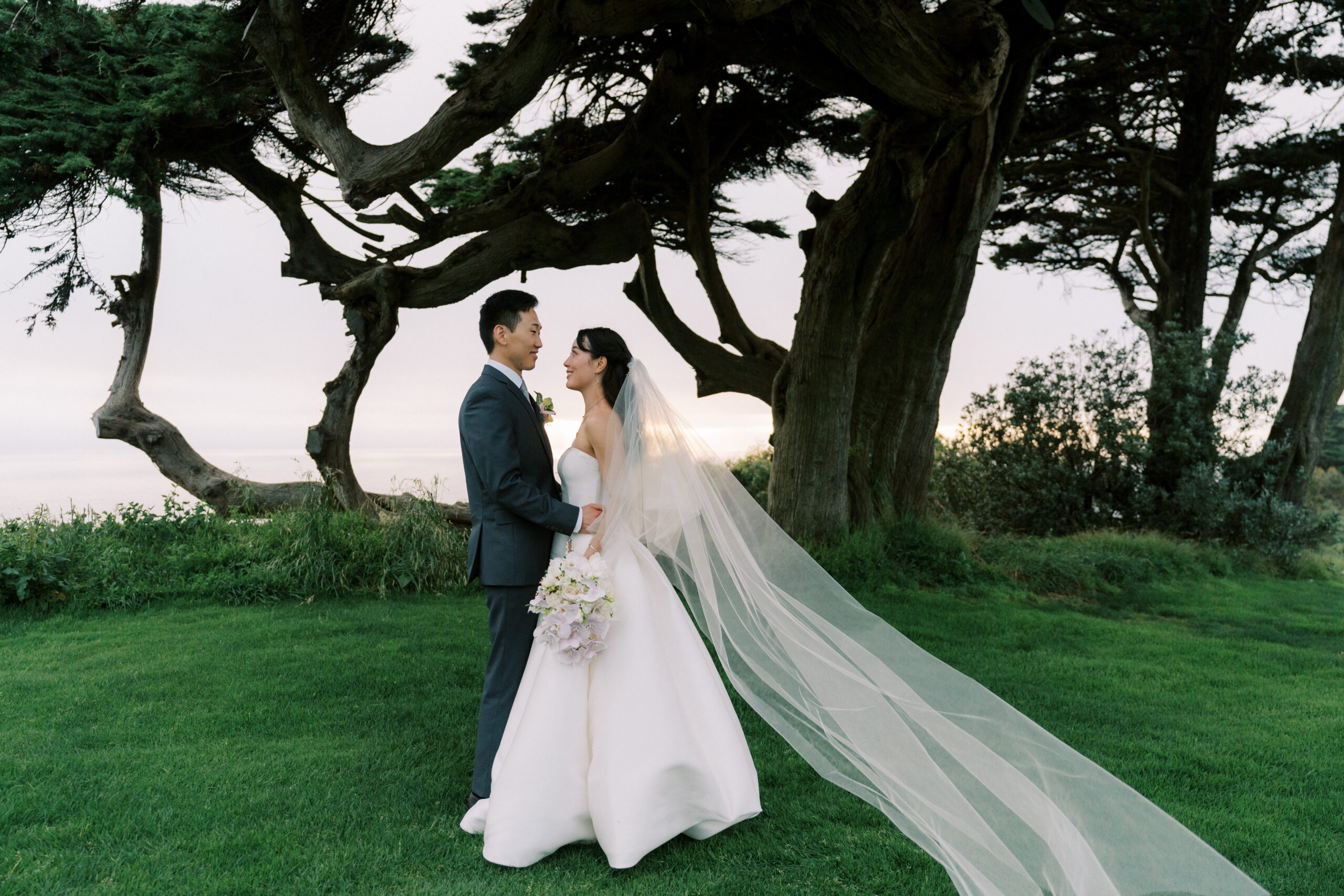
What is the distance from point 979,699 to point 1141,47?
12904mm

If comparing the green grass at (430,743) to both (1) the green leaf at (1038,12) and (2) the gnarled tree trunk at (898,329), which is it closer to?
(2) the gnarled tree trunk at (898,329)

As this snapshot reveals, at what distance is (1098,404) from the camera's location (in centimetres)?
1373

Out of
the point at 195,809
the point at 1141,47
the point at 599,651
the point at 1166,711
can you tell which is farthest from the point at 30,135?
the point at 1141,47

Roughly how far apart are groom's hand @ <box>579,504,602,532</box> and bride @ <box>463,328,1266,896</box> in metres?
0.05

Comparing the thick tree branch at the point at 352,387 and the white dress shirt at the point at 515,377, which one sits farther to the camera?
the thick tree branch at the point at 352,387

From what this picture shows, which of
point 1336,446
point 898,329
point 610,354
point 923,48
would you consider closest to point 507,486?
point 610,354

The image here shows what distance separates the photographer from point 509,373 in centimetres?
399

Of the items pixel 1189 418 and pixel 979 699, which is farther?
pixel 1189 418

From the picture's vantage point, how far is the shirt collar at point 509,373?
3.96 metres

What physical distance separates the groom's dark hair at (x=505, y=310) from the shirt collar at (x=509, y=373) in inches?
2.6

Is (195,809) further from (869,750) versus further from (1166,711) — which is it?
(1166,711)

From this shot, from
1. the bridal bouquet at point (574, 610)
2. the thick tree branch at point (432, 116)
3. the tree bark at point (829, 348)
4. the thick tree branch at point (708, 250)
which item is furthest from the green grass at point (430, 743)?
the thick tree branch at point (708, 250)

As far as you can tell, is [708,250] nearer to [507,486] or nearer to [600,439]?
[600,439]

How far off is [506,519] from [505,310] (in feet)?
2.96
